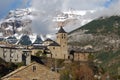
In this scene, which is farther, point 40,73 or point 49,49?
point 49,49

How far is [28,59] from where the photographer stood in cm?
11706

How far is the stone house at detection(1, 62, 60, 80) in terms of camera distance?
32.8 metres

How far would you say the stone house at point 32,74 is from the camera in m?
32.8

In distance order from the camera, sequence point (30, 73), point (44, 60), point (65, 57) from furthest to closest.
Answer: point (65, 57) → point (44, 60) → point (30, 73)

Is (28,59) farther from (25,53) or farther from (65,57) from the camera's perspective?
(65,57)

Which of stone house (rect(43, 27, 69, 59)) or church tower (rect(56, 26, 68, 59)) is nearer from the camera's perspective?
stone house (rect(43, 27, 69, 59))

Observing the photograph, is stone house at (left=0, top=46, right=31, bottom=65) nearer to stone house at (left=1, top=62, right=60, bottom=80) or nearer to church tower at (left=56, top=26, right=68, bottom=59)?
church tower at (left=56, top=26, right=68, bottom=59)

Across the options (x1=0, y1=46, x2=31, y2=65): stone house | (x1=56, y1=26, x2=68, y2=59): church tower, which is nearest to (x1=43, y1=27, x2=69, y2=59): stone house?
(x1=56, y1=26, x2=68, y2=59): church tower

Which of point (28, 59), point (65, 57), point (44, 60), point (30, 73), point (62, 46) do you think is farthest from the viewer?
point (62, 46)

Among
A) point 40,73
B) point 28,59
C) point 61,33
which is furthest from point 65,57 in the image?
point 40,73

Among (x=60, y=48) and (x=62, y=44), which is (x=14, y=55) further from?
(x=62, y=44)

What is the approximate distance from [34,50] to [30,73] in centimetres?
11833

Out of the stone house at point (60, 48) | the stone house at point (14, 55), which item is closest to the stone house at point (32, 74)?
the stone house at point (14, 55)

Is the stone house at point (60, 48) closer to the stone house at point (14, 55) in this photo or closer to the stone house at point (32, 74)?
the stone house at point (14, 55)
